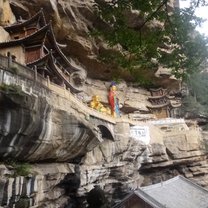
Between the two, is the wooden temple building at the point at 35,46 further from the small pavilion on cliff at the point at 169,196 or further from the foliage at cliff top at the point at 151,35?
the foliage at cliff top at the point at 151,35

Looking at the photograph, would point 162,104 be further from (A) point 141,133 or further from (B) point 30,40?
(B) point 30,40

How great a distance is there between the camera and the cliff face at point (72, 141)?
417 inches

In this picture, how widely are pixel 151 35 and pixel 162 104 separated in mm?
28894

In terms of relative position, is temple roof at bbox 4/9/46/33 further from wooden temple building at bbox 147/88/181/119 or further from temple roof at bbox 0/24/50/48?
wooden temple building at bbox 147/88/181/119

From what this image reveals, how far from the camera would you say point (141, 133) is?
22.8 metres

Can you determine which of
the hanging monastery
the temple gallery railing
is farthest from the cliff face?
the hanging monastery

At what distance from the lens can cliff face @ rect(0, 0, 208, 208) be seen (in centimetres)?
1059

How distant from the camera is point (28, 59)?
19109mm

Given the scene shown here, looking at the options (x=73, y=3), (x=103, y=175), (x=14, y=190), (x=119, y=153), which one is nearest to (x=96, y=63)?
(x=73, y=3)

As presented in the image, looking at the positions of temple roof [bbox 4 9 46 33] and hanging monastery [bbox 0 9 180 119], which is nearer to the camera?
hanging monastery [bbox 0 9 180 119]

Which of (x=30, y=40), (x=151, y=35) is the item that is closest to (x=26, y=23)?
(x=30, y=40)

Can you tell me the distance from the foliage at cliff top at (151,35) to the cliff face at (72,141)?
17.9 ft

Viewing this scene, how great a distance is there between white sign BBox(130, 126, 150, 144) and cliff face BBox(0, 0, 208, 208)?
1.13ft

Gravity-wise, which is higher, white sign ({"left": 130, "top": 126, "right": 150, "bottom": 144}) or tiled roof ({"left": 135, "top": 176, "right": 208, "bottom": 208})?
white sign ({"left": 130, "top": 126, "right": 150, "bottom": 144})
